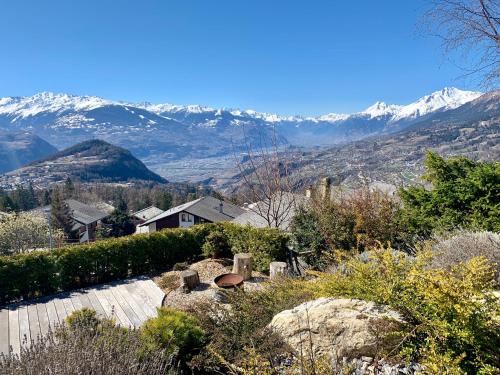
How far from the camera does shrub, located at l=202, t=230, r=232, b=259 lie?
12836mm

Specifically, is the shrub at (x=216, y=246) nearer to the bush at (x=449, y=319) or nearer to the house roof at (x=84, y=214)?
the bush at (x=449, y=319)

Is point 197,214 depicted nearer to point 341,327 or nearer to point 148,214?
point 148,214

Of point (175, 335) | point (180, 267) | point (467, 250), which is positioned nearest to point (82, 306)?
point (180, 267)

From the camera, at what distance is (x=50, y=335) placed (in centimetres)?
366

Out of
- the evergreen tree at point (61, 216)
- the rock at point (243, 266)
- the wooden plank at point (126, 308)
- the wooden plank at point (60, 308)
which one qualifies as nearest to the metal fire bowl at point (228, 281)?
the rock at point (243, 266)

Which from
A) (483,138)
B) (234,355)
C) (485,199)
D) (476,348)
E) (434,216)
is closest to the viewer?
(476,348)

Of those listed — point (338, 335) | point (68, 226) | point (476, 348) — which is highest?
point (476, 348)

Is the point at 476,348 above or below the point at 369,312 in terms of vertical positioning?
above

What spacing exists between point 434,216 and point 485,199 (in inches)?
53.0

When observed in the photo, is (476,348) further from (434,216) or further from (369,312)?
(434,216)

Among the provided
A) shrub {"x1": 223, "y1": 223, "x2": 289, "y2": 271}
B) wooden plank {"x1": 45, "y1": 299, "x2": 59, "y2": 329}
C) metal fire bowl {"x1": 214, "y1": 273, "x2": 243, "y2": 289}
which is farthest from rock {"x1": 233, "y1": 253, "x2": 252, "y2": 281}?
wooden plank {"x1": 45, "y1": 299, "x2": 59, "y2": 329}

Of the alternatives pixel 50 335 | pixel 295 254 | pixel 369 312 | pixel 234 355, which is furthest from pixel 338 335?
pixel 295 254

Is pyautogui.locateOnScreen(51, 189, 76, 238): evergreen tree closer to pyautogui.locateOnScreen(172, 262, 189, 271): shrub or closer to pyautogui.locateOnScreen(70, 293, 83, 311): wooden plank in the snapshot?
pyautogui.locateOnScreen(172, 262, 189, 271): shrub

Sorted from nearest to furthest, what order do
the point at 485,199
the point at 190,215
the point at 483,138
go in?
1. the point at 485,199
2. the point at 190,215
3. the point at 483,138
